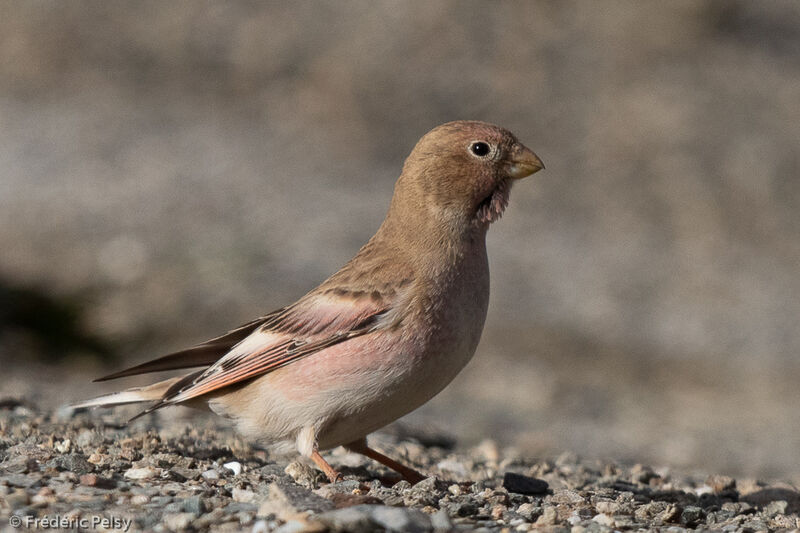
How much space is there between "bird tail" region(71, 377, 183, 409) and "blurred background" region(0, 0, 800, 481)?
2146 mm

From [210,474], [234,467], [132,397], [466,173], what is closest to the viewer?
[210,474]

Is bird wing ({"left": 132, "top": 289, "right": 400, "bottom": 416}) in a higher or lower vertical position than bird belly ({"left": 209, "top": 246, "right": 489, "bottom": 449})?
higher

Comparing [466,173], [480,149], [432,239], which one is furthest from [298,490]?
[480,149]

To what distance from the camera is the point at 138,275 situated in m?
13.8

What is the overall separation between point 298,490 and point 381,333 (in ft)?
3.92

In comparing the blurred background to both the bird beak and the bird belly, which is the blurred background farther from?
the bird beak

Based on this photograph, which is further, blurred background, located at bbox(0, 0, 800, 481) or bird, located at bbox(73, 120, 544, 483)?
blurred background, located at bbox(0, 0, 800, 481)

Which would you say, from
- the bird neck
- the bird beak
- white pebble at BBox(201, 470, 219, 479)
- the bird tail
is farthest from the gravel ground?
the bird beak

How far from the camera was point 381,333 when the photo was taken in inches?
234

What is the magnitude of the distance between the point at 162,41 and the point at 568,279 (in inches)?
378

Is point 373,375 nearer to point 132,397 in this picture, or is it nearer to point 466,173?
point 466,173

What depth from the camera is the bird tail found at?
263 inches

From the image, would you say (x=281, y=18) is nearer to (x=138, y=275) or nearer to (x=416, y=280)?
(x=138, y=275)

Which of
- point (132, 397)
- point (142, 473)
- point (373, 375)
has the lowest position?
point (142, 473)
